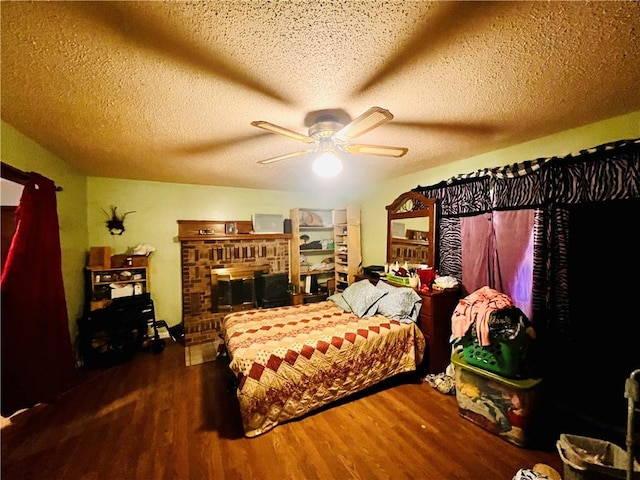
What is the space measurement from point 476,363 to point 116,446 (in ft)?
8.89

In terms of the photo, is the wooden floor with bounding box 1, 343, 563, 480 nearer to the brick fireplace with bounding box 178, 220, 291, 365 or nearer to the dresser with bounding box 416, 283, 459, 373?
the dresser with bounding box 416, 283, 459, 373

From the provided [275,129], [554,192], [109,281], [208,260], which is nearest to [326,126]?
[275,129]

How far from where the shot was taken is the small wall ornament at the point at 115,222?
3.59 metres

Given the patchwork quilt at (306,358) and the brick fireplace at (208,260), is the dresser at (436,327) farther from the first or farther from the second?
the brick fireplace at (208,260)

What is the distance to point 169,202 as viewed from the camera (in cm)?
399

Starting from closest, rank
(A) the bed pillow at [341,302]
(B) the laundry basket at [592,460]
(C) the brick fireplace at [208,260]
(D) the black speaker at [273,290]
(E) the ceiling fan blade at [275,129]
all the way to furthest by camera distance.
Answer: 1. (B) the laundry basket at [592,460]
2. (E) the ceiling fan blade at [275,129]
3. (A) the bed pillow at [341,302]
4. (C) the brick fireplace at [208,260]
5. (D) the black speaker at [273,290]

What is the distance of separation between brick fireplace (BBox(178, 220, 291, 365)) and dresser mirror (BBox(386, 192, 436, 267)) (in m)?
1.96

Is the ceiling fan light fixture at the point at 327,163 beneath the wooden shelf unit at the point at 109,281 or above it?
above

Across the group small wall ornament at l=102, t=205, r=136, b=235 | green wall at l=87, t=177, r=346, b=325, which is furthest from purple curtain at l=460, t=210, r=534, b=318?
small wall ornament at l=102, t=205, r=136, b=235

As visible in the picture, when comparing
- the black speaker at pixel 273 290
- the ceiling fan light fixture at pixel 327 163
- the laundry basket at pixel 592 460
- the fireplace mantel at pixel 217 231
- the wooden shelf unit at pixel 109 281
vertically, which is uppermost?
the ceiling fan light fixture at pixel 327 163

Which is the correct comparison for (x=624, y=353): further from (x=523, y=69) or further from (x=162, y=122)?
(x=162, y=122)

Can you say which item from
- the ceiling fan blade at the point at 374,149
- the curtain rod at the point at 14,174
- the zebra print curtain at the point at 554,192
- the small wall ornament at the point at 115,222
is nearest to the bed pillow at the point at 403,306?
the zebra print curtain at the point at 554,192

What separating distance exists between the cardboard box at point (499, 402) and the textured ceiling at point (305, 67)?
6.27 ft

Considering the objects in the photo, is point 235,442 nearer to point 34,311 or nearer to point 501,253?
point 34,311
